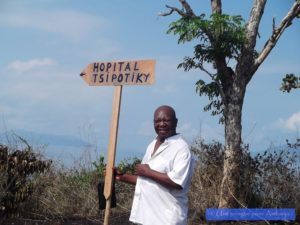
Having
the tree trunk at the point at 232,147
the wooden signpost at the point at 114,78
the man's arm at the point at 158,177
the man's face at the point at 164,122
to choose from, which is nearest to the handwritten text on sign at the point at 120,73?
the wooden signpost at the point at 114,78

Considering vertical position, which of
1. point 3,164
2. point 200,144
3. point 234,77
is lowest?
point 3,164

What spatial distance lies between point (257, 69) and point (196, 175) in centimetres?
174

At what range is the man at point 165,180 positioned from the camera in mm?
3443

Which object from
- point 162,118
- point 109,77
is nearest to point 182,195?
point 162,118

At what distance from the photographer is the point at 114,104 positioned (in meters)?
4.49

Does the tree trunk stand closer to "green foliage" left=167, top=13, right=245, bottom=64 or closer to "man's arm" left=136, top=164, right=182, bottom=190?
"green foliage" left=167, top=13, right=245, bottom=64

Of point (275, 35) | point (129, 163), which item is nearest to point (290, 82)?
point (275, 35)

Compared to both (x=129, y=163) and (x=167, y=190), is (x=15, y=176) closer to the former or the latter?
(x=129, y=163)

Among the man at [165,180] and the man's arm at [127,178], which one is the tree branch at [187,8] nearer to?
the man's arm at [127,178]

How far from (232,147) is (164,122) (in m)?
3.95

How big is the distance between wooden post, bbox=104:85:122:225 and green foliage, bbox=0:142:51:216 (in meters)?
3.14

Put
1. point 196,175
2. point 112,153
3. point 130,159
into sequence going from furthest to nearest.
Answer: point 130,159 < point 196,175 < point 112,153

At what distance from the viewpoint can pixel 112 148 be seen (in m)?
4.39

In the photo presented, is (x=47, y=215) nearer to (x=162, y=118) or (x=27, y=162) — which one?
(x=27, y=162)
